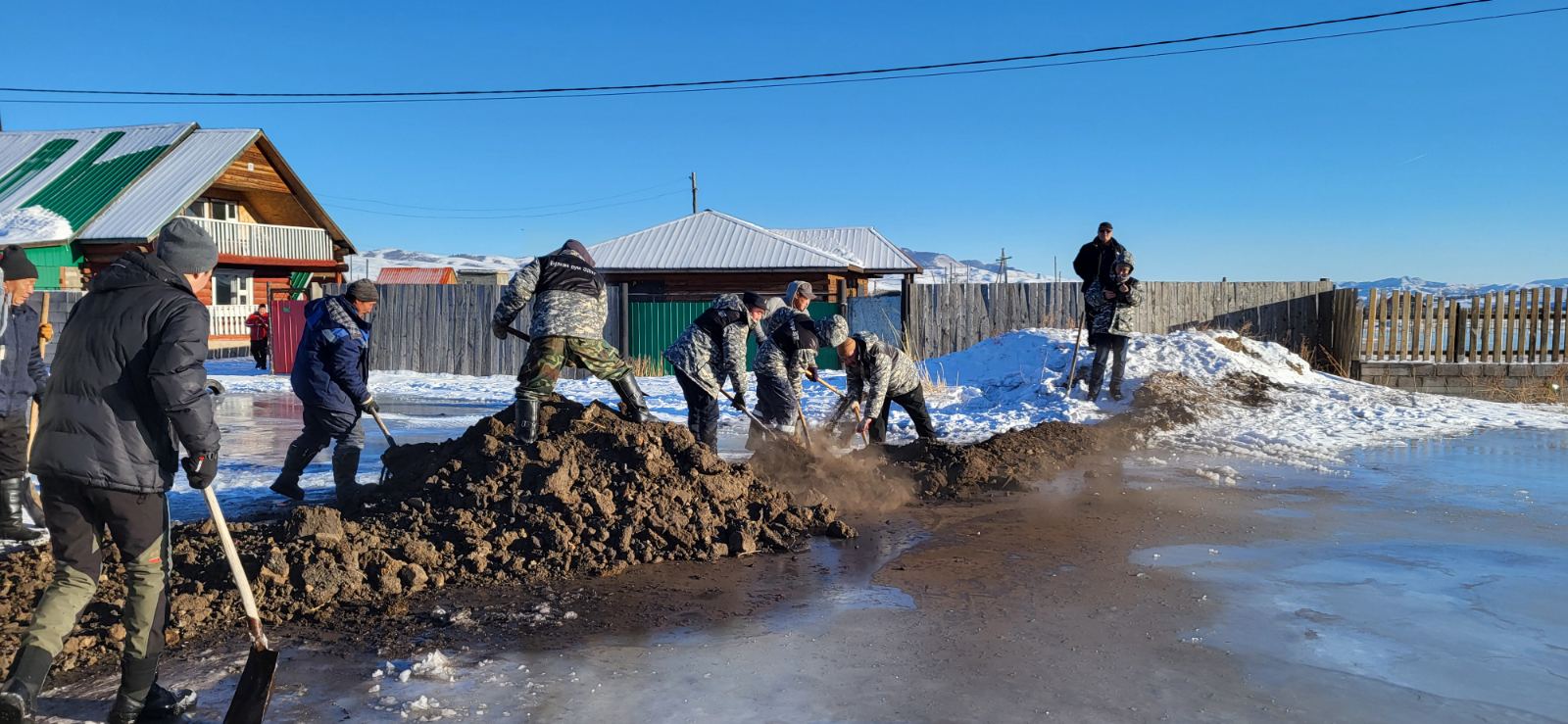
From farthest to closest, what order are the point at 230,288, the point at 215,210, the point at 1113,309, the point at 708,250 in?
1. the point at 215,210
2. the point at 230,288
3. the point at 708,250
4. the point at 1113,309

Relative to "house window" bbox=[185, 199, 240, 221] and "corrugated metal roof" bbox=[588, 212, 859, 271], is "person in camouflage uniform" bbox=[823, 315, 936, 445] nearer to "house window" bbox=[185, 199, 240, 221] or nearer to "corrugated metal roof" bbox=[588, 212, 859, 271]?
"corrugated metal roof" bbox=[588, 212, 859, 271]

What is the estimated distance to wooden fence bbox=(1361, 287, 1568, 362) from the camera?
1462 cm

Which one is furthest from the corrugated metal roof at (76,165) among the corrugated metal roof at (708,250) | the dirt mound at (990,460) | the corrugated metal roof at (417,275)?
the dirt mound at (990,460)

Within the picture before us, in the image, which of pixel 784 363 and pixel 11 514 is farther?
pixel 784 363

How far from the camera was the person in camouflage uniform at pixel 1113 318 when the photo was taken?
460 inches

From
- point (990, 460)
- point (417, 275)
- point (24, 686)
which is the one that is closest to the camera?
point (24, 686)

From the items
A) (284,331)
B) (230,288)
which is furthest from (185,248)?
(230,288)

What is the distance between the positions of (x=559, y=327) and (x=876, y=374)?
2663 mm

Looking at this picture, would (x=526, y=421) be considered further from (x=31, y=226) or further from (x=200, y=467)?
(x=31, y=226)

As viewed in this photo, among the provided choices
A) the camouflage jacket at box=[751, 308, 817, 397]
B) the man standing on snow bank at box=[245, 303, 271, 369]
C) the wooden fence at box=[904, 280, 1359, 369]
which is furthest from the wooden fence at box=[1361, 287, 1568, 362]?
the man standing on snow bank at box=[245, 303, 271, 369]

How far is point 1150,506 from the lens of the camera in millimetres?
7137

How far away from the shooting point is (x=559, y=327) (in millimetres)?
6742

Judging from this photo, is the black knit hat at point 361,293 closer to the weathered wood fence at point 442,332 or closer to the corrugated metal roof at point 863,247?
the weathered wood fence at point 442,332

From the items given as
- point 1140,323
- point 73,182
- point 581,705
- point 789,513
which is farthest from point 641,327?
point 73,182
